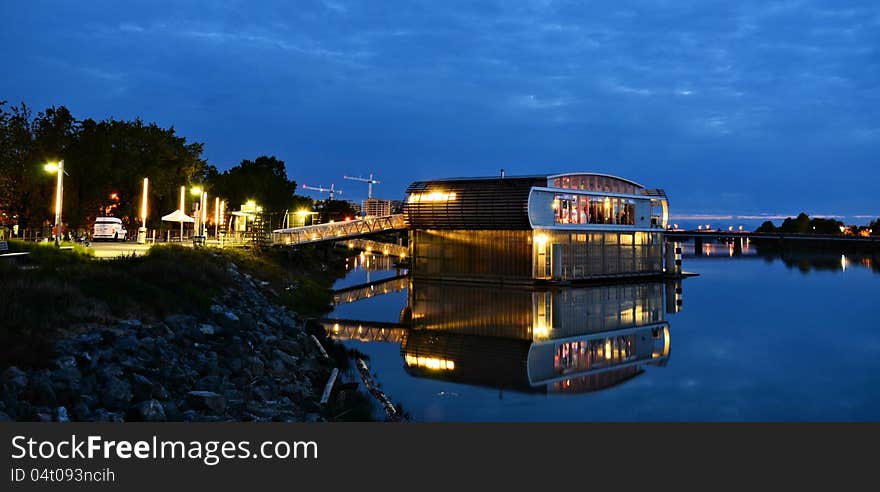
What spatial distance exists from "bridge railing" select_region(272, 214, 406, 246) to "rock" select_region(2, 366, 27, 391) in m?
50.3

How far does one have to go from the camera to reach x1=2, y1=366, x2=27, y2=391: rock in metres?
12.1

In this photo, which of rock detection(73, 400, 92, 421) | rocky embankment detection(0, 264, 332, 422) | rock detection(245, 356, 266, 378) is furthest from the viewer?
rock detection(245, 356, 266, 378)

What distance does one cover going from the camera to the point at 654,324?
35.8m

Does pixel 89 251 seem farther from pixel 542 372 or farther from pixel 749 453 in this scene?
pixel 749 453

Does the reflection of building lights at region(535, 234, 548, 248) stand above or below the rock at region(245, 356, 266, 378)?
above

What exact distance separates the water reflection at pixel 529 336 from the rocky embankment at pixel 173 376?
549 cm

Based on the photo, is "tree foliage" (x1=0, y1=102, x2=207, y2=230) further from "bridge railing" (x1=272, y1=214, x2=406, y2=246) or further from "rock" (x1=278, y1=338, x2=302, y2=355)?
"rock" (x1=278, y1=338, x2=302, y2=355)

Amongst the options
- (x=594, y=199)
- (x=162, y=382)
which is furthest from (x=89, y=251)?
(x=594, y=199)

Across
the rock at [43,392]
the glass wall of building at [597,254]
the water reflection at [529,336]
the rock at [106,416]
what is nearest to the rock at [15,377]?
the rock at [43,392]

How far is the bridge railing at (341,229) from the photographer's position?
63562 mm

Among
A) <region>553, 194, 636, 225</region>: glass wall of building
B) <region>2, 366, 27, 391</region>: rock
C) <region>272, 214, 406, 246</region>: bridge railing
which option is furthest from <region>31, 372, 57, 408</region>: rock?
<region>272, 214, 406, 246</region>: bridge railing

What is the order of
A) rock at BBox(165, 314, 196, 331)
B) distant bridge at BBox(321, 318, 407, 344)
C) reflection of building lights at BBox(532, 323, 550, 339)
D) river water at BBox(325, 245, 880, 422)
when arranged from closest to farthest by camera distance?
river water at BBox(325, 245, 880, 422) → rock at BBox(165, 314, 196, 331) → reflection of building lights at BBox(532, 323, 550, 339) → distant bridge at BBox(321, 318, 407, 344)


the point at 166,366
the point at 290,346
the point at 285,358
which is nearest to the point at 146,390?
the point at 166,366

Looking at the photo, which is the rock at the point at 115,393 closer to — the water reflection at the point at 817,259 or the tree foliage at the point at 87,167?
the tree foliage at the point at 87,167
